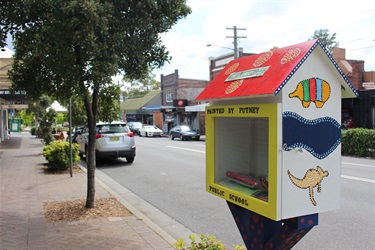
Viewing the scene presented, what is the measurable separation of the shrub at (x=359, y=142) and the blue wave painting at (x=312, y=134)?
49.4 feet

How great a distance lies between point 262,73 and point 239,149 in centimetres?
90

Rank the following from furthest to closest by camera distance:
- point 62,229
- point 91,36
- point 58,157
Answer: point 58,157
point 62,229
point 91,36

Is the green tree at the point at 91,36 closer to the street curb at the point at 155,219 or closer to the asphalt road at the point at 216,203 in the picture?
the street curb at the point at 155,219

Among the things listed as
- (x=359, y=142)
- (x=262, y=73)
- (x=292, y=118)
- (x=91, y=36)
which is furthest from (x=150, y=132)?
(x=292, y=118)

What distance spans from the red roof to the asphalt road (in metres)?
3.06

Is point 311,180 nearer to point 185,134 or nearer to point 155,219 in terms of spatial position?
point 155,219

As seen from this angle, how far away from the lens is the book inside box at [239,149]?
2.99 meters

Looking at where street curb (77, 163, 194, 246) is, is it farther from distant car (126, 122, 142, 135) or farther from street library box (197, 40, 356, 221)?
distant car (126, 122, 142, 135)

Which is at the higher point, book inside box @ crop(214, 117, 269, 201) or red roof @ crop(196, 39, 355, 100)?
red roof @ crop(196, 39, 355, 100)

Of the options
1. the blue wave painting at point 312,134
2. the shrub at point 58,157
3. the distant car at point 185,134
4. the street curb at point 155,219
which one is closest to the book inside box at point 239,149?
the blue wave painting at point 312,134

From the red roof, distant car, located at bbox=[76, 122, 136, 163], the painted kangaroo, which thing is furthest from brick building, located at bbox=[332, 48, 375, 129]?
the painted kangaroo

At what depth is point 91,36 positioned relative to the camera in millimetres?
4633

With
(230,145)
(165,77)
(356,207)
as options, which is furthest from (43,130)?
(165,77)

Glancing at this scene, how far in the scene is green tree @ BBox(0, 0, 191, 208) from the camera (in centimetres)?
470
